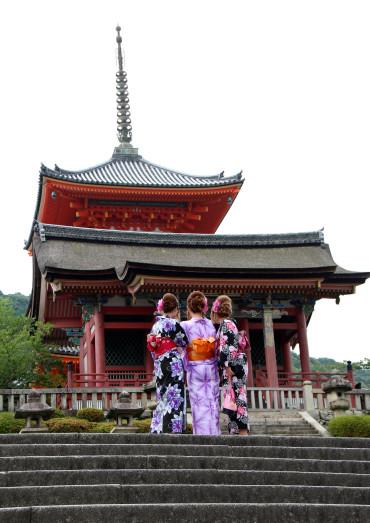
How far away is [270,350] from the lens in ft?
74.2

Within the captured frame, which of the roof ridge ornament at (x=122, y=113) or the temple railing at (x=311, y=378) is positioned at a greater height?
the roof ridge ornament at (x=122, y=113)

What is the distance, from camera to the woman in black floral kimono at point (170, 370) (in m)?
10.2

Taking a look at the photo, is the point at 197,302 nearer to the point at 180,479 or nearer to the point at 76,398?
the point at 180,479

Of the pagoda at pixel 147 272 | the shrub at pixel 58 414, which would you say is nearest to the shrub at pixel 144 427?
the shrub at pixel 58 414

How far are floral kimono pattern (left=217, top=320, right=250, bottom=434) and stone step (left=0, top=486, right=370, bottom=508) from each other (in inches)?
114

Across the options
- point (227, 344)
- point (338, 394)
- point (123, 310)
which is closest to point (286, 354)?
point (123, 310)

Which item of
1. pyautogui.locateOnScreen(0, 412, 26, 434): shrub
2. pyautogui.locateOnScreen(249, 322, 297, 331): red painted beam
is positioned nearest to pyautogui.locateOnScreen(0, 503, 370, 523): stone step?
pyautogui.locateOnScreen(0, 412, 26, 434): shrub

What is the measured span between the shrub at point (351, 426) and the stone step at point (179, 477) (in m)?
7.28

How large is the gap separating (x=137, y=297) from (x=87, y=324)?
97.9 inches

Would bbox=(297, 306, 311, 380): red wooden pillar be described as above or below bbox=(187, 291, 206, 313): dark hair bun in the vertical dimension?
above

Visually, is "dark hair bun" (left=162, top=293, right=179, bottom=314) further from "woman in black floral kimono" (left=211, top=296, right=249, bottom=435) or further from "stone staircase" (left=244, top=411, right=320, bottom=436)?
"stone staircase" (left=244, top=411, right=320, bottom=436)

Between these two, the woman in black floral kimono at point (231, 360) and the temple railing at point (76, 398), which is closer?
the woman in black floral kimono at point (231, 360)

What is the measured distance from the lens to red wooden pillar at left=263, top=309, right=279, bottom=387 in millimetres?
22256

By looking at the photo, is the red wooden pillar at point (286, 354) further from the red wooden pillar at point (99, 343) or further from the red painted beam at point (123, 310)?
the red wooden pillar at point (99, 343)
